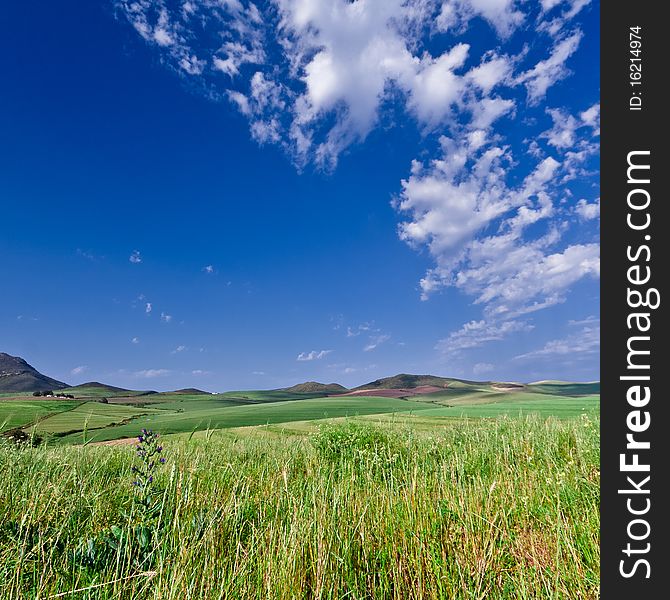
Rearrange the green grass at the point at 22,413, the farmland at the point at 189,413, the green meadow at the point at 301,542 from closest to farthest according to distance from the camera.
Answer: the green meadow at the point at 301,542 < the green grass at the point at 22,413 < the farmland at the point at 189,413

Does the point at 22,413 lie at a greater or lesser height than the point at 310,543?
lesser

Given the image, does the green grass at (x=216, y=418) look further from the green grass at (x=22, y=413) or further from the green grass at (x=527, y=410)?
the green grass at (x=527, y=410)

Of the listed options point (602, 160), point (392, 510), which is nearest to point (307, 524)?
point (392, 510)

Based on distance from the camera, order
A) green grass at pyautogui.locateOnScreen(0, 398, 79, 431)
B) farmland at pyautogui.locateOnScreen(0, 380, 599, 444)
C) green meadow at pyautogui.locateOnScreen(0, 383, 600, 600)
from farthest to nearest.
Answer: farmland at pyautogui.locateOnScreen(0, 380, 599, 444) → green grass at pyautogui.locateOnScreen(0, 398, 79, 431) → green meadow at pyautogui.locateOnScreen(0, 383, 600, 600)

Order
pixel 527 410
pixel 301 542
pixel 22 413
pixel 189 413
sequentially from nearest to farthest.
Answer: pixel 301 542
pixel 22 413
pixel 527 410
pixel 189 413

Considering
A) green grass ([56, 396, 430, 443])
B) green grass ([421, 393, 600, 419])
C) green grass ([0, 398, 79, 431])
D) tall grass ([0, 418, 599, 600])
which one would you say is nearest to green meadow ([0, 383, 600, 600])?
tall grass ([0, 418, 599, 600])

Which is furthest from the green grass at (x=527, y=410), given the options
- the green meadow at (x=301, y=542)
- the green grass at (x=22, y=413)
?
the green grass at (x=22, y=413)

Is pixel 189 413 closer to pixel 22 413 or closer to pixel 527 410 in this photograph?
pixel 22 413

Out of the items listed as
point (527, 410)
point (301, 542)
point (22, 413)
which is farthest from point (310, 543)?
point (527, 410)

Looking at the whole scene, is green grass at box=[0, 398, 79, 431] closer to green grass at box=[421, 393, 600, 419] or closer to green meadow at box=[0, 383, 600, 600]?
green meadow at box=[0, 383, 600, 600]

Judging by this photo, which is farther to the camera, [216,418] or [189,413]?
[189,413]

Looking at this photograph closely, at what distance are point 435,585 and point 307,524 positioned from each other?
1.05 metres

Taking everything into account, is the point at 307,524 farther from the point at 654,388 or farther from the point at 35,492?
the point at 35,492

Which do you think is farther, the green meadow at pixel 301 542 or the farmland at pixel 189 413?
the farmland at pixel 189 413
